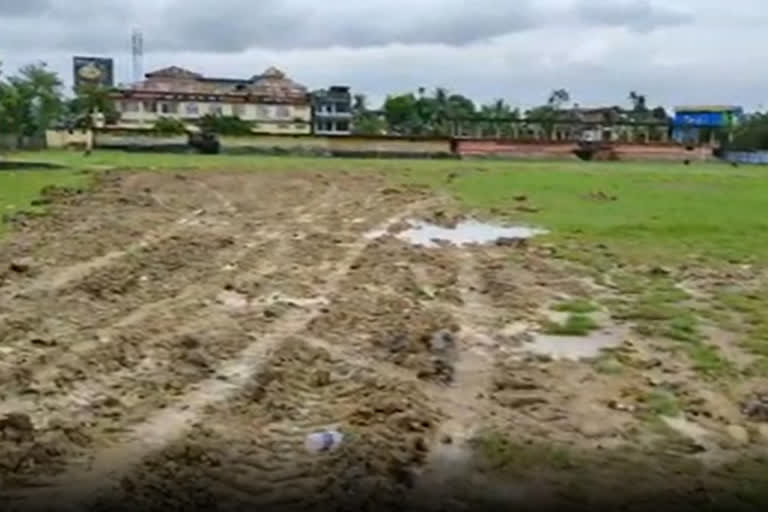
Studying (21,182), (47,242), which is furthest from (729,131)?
(47,242)

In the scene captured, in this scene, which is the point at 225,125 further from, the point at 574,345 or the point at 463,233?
the point at 574,345

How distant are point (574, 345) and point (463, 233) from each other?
613 centimetres

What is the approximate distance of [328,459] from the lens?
3.35 metres

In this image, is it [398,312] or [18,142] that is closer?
[398,312]

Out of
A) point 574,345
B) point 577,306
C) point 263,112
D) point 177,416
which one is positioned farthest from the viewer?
point 263,112

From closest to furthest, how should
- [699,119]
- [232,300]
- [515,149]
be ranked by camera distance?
[232,300], [699,119], [515,149]

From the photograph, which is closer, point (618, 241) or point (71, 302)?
point (71, 302)

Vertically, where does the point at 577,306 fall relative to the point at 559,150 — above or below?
above

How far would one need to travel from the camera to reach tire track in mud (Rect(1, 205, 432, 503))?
3.14 meters

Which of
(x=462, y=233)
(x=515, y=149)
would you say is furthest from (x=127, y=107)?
(x=462, y=233)

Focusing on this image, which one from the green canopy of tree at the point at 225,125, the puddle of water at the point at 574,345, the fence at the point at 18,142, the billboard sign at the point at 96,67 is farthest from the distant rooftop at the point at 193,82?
the fence at the point at 18,142

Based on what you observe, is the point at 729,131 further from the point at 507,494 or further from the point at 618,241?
the point at 507,494

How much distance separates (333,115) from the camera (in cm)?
4256

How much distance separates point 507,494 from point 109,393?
258cm
